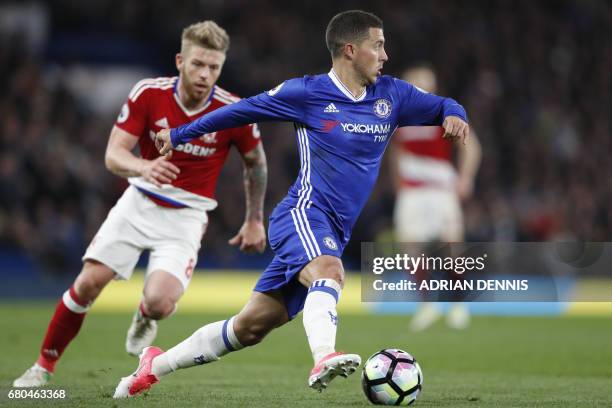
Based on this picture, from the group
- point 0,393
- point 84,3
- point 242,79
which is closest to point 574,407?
point 0,393

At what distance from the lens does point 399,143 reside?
1158 centimetres

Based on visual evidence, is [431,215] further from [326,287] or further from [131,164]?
[326,287]

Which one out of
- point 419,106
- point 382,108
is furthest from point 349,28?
point 419,106

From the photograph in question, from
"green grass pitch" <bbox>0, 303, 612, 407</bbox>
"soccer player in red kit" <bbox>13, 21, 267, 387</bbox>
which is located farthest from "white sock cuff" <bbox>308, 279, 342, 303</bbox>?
"soccer player in red kit" <bbox>13, 21, 267, 387</bbox>

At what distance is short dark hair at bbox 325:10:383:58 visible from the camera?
5.62 m

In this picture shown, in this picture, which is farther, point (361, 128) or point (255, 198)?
point (255, 198)

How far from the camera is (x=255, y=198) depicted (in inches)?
275

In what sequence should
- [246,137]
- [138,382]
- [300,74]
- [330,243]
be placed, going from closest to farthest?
[330,243], [138,382], [246,137], [300,74]

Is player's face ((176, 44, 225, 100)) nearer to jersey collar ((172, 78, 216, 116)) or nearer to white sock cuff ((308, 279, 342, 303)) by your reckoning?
jersey collar ((172, 78, 216, 116))

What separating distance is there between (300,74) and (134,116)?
14257mm

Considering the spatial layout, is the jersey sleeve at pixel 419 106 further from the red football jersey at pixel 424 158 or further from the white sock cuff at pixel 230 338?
the red football jersey at pixel 424 158

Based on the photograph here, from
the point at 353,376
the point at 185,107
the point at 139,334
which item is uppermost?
the point at 185,107

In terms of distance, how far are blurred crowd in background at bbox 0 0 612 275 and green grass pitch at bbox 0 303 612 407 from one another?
3.30 meters

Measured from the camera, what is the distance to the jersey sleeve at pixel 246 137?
22.6 ft
